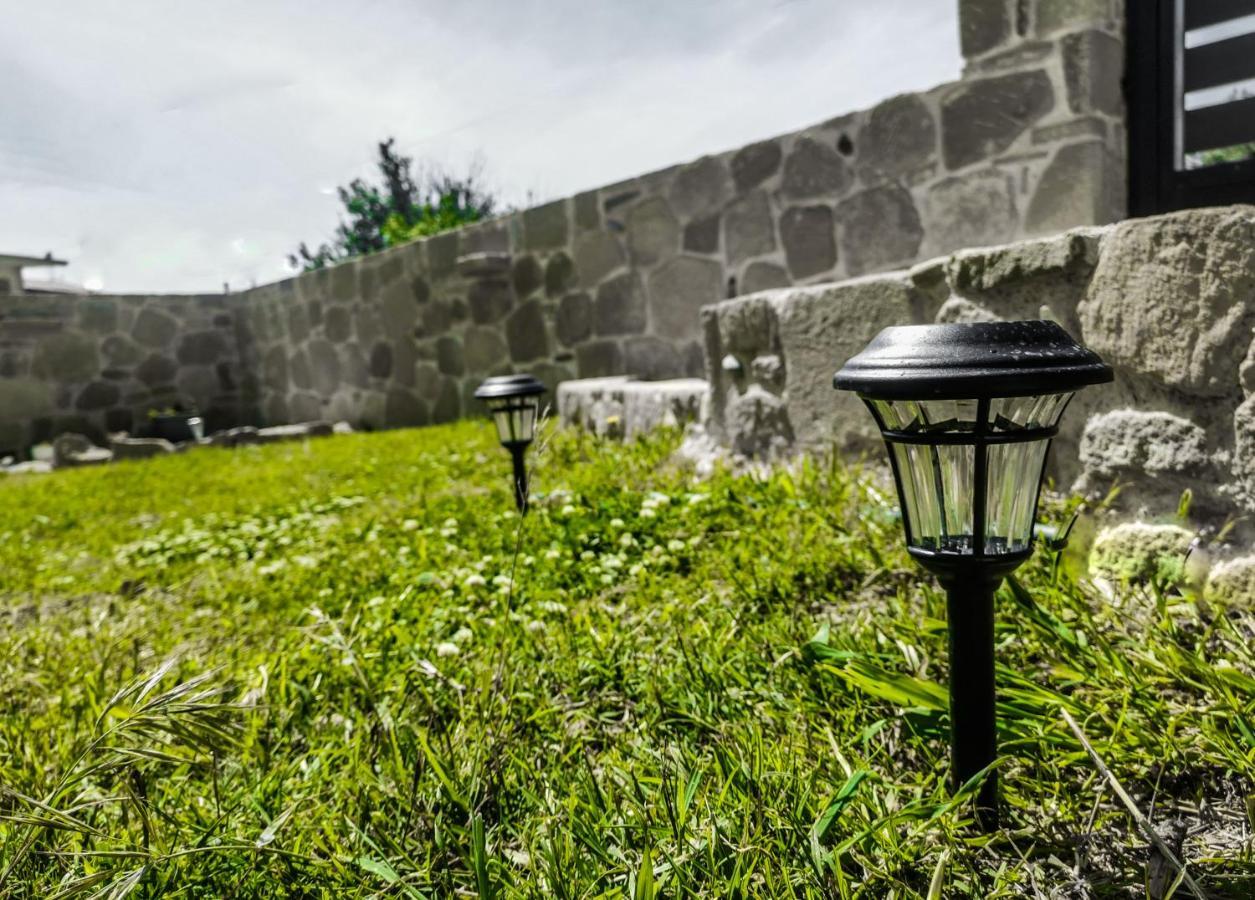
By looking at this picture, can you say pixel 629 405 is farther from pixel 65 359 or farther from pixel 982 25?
pixel 65 359

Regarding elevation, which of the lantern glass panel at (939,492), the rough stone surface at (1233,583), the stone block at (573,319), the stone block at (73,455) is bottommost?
the rough stone surface at (1233,583)

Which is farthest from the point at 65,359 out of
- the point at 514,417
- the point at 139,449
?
the point at 514,417

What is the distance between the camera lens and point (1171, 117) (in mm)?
3078

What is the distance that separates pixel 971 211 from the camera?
11.1 ft

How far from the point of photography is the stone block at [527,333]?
5816mm

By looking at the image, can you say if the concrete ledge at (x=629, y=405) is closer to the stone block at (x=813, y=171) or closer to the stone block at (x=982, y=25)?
the stone block at (x=813, y=171)

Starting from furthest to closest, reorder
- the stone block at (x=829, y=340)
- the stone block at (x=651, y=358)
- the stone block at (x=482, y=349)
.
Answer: the stone block at (x=482, y=349) → the stone block at (x=651, y=358) → the stone block at (x=829, y=340)

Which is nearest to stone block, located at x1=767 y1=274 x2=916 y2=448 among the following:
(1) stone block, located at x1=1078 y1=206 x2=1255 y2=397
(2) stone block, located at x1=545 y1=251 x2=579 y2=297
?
(1) stone block, located at x1=1078 y1=206 x2=1255 y2=397

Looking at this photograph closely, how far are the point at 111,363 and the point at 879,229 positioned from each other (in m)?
8.31

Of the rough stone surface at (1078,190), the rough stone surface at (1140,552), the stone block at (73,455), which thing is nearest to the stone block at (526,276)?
the rough stone surface at (1078,190)

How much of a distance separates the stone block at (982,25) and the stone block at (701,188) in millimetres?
1366

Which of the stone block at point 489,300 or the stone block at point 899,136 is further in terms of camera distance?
the stone block at point 489,300

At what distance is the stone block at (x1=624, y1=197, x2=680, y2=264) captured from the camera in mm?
4723

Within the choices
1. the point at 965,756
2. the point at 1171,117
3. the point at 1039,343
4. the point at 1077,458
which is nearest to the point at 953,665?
the point at 965,756
